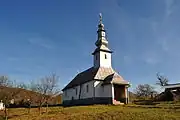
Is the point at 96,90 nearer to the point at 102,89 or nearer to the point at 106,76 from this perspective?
the point at 102,89

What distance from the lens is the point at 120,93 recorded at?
42.2 meters

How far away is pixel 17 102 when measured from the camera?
5591 cm

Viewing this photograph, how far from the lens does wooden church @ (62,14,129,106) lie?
4089 centimetres

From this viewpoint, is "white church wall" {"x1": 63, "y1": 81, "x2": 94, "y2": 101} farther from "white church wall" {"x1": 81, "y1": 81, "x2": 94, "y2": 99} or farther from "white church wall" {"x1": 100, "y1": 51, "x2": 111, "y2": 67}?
"white church wall" {"x1": 100, "y1": 51, "x2": 111, "y2": 67}

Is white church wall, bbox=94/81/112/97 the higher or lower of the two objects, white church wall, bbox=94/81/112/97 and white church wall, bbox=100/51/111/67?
the lower

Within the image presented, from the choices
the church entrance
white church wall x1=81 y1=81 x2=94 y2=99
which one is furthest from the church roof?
the church entrance

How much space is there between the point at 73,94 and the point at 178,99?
2018cm

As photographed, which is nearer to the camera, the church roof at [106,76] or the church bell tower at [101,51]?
the church roof at [106,76]

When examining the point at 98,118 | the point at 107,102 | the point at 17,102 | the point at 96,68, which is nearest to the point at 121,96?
the point at 107,102

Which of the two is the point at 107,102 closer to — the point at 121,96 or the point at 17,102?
the point at 121,96

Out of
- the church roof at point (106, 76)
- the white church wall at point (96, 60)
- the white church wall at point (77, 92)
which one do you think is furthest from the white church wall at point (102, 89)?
the white church wall at point (96, 60)

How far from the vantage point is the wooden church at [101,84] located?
40894mm

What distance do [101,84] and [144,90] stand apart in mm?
28446

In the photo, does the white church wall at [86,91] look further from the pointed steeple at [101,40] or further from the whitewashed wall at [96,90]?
the pointed steeple at [101,40]
